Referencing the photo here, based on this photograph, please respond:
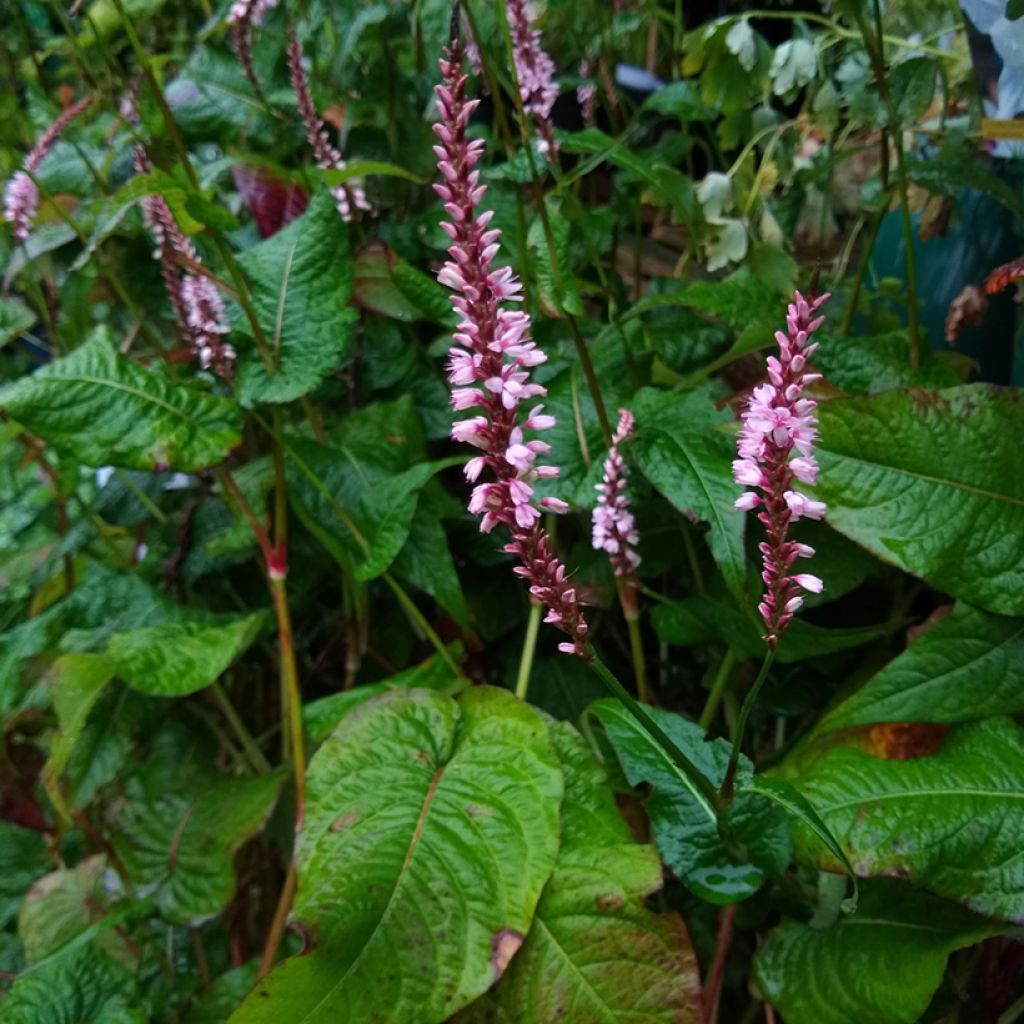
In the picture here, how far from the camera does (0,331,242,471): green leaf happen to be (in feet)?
2.40

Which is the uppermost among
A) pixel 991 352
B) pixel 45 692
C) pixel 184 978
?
pixel 991 352

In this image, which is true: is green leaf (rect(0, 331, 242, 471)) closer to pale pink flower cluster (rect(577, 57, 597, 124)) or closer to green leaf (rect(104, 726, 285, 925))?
A: green leaf (rect(104, 726, 285, 925))

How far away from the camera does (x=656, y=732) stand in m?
0.46

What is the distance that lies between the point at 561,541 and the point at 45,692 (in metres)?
0.61

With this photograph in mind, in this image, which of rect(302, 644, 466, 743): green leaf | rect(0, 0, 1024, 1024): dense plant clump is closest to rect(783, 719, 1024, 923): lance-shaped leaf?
rect(0, 0, 1024, 1024): dense plant clump

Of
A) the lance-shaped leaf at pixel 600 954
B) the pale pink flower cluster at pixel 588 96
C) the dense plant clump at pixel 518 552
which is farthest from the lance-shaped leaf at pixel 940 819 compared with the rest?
Answer: the pale pink flower cluster at pixel 588 96

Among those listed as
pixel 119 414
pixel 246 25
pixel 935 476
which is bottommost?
pixel 935 476

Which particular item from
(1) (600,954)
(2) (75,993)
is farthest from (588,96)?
(2) (75,993)

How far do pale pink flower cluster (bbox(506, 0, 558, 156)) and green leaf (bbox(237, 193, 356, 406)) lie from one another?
0.69 ft

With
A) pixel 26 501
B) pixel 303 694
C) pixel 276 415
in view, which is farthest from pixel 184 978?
pixel 26 501

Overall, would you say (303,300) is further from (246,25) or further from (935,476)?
(935,476)

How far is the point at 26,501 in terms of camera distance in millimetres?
1323

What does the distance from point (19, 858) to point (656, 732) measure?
0.85 meters

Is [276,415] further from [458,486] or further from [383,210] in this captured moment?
[383,210]
